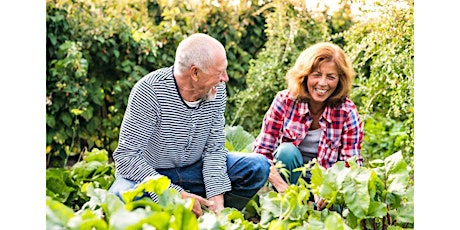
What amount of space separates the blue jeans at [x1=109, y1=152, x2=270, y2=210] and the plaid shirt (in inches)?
8.7

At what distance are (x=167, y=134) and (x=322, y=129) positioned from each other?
785mm

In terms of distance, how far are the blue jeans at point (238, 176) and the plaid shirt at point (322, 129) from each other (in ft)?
0.72

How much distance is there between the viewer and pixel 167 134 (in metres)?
2.61

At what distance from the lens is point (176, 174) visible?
2.72 m

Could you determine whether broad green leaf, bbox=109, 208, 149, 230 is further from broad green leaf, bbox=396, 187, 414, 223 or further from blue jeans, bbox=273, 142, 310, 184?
blue jeans, bbox=273, 142, 310, 184

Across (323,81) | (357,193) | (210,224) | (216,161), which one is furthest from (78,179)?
(210,224)

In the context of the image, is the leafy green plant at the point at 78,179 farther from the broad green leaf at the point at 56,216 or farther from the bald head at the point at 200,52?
the broad green leaf at the point at 56,216

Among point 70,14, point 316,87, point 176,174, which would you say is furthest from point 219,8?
point 176,174

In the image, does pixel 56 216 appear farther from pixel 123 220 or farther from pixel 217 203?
pixel 217 203
